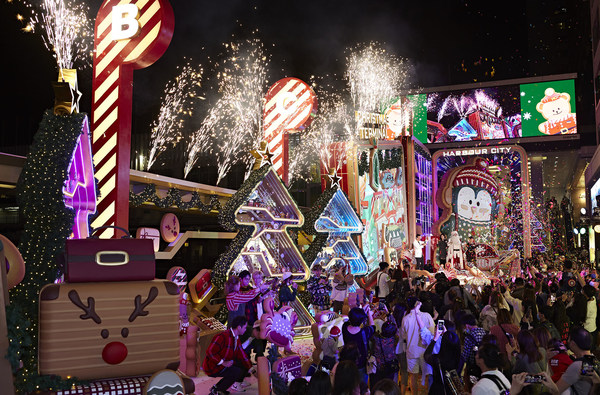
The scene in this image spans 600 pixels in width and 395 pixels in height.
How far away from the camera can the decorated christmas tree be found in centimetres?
1020

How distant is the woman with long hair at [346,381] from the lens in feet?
12.2

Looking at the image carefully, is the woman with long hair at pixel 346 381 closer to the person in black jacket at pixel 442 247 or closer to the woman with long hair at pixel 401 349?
the woman with long hair at pixel 401 349

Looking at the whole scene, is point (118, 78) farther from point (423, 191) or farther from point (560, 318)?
point (423, 191)

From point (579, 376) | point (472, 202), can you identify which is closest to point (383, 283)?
point (579, 376)

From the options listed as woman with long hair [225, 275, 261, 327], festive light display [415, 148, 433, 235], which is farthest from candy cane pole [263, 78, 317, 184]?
festive light display [415, 148, 433, 235]

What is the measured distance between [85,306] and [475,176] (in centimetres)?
2805

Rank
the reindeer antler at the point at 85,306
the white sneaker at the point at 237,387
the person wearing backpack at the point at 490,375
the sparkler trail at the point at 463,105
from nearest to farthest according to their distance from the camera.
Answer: the person wearing backpack at the point at 490,375 < the reindeer antler at the point at 85,306 < the white sneaker at the point at 237,387 < the sparkler trail at the point at 463,105

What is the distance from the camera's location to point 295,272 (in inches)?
465

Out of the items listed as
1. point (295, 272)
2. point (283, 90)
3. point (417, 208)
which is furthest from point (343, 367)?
point (417, 208)

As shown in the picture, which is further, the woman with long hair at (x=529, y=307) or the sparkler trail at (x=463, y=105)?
the sparkler trail at (x=463, y=105)

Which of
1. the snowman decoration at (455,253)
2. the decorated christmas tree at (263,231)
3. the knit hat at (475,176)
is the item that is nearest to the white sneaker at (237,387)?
the decorated christmas tree at (263,231)

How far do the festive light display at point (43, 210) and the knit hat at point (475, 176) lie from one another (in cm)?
2658

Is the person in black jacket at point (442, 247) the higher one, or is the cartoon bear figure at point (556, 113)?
the cartoon bear figure at point (556, 113)

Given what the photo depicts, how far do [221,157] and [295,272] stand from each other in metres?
16.8
